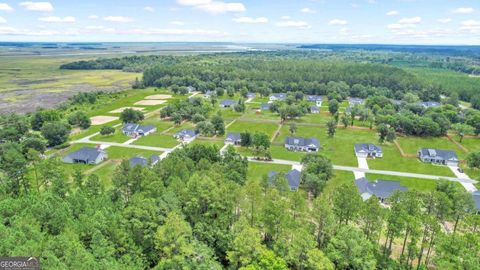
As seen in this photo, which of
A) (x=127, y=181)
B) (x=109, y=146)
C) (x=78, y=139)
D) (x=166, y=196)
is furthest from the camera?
(x=78, y=139)

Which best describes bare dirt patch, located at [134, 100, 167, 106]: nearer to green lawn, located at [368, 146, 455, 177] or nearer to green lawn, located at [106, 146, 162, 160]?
green lawn, located at [106, 146, 162, 160]

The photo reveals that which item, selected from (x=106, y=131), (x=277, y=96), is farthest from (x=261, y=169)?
(x=277, y=96)

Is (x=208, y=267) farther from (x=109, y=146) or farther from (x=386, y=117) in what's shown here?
(x=386, y=117)

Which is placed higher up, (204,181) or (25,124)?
(204,181)

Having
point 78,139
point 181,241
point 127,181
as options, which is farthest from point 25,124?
point 181,241

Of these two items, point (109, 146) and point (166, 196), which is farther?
point (109, 146)

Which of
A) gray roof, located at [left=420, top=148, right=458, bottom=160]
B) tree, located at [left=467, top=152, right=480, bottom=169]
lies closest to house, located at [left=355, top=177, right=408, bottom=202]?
tree, located at [left=467, top=152, right=480, bottom=169]

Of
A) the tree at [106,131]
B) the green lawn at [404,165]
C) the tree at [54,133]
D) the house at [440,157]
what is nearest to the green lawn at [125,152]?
the tree at [106,131]
